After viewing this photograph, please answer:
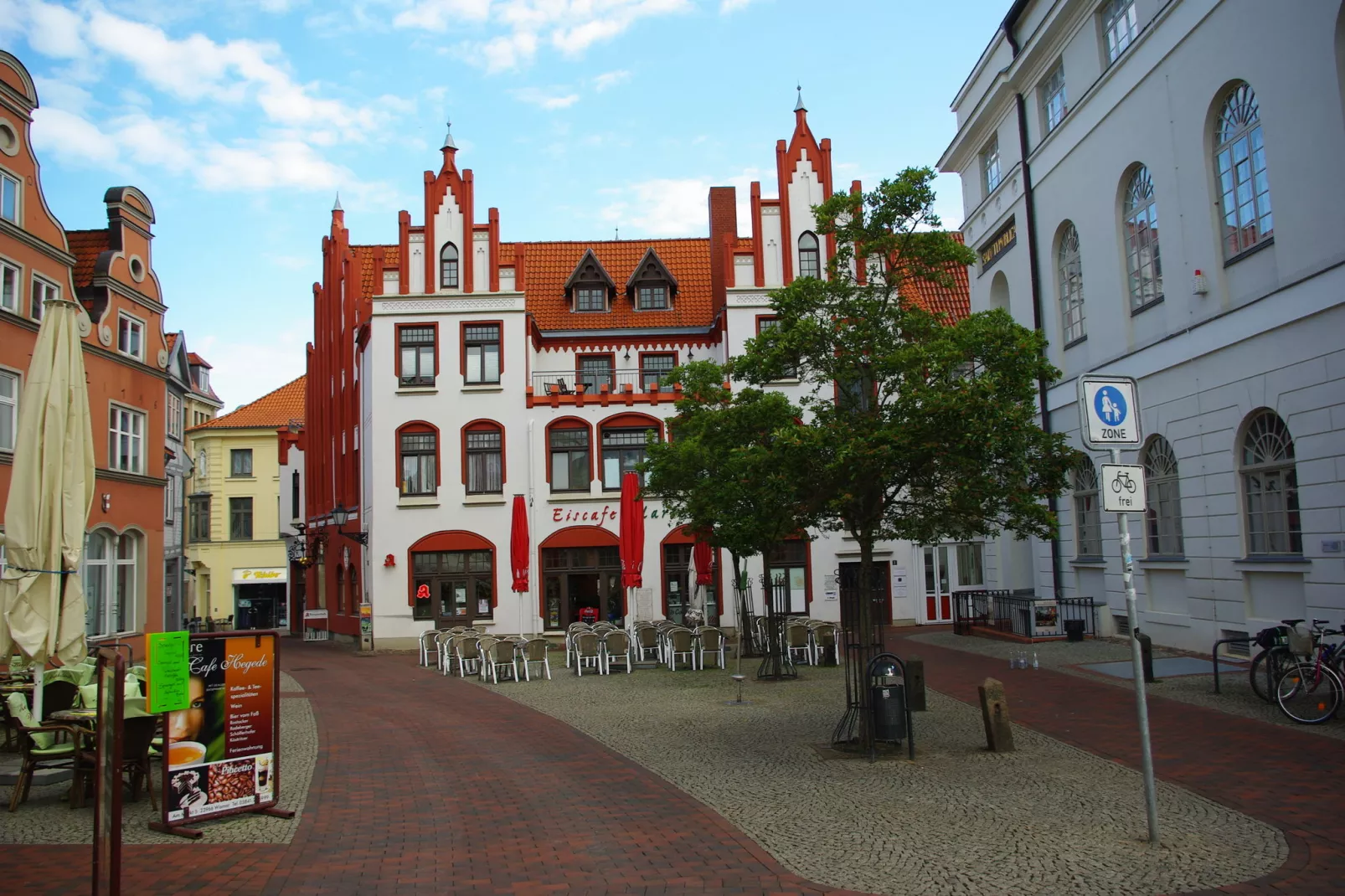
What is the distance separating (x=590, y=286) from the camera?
37188 mm

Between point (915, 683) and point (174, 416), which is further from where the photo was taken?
point (174, 416)

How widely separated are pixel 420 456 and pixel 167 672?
82.5ft

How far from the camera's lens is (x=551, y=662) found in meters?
24.4

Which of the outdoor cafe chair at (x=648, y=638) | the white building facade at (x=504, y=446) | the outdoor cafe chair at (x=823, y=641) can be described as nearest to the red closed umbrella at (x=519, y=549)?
the outdoor cafe chair at (x=648, y=638)

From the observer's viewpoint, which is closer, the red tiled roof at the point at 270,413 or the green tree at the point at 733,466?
the green tree at the point at 733,466

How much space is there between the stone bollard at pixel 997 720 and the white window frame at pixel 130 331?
2053 cm

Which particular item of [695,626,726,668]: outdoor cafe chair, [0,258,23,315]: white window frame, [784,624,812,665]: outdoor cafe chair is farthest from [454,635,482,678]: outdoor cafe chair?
[0,258,23,315]: white window frame

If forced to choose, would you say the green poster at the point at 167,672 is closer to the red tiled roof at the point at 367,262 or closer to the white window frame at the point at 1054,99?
the white window frame at the point at 1054,99

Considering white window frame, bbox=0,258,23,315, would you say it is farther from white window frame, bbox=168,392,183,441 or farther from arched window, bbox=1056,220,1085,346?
arched window, bbox=1056,220,1085,346

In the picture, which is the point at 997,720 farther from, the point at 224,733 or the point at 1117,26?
the point at 1117,26

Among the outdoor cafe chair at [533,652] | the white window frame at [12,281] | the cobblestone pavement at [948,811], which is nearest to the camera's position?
the cobblestone pavement at [948,811]

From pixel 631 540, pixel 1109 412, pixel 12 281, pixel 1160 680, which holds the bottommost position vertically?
pixel 1160 680

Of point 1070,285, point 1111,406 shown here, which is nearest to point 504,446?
point 1070,285

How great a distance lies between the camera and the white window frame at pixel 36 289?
19781 millimetres
